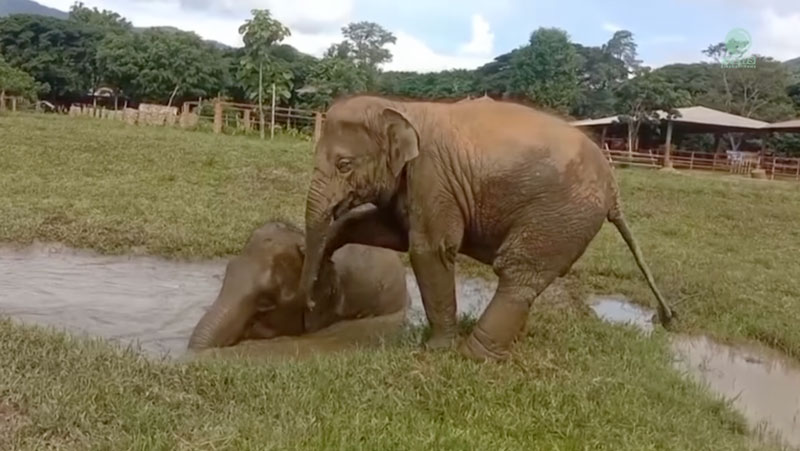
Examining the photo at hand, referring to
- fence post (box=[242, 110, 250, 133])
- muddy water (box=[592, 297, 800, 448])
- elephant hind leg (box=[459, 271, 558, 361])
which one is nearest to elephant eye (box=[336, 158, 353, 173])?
elephant hind leg (box=[459, 271, 558, 361])

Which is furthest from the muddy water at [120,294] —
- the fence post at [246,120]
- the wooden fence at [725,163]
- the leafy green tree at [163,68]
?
the leafy green tree at [163,68]

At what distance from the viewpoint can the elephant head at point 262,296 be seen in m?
5.37

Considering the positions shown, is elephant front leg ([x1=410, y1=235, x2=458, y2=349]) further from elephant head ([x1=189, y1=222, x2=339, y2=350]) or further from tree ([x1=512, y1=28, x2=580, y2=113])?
tree ([x1=512, y1=28, x2=580, y2=113])

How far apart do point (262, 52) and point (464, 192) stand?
1329 inches

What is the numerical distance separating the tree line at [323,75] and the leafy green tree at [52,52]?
6 cm

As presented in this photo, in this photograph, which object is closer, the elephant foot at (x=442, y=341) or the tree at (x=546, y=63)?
the elephant foot at (x=442, y=341)

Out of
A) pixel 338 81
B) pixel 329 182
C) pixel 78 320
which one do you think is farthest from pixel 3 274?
pixel 338 81

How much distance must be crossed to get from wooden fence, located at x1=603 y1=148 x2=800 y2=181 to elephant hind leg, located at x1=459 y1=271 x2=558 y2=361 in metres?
25.7

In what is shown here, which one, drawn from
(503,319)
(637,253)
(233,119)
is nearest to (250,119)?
(233,119)

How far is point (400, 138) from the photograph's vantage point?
5145 millimetres

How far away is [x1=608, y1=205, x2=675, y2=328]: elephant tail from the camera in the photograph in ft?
19.2

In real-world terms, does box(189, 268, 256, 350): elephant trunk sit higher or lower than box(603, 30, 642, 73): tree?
lower

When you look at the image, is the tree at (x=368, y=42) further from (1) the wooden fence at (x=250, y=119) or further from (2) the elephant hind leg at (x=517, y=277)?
(2) the elephant hind leg at (x=517, y=277)

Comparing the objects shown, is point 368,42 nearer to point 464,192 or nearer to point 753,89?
point 753,89
